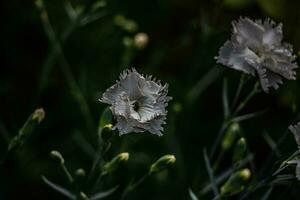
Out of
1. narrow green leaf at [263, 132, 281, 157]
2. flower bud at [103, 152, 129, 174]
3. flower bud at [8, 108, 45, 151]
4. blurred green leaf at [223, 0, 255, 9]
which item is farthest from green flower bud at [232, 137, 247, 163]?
blurred green leaf at [223, 0, 255, 9]

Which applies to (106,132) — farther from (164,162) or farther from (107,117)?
(164,162)

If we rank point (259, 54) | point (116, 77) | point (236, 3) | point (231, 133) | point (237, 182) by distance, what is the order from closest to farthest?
1. point (237, 182)
2. point (259, 54)
3. point (231, 133)
4. point (116, 77)
5. point (236, 3)

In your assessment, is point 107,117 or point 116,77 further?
point 116,77

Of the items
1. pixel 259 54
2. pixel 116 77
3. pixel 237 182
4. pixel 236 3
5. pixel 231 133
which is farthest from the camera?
pixel 236 3

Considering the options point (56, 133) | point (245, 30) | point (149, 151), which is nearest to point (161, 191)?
point (149, 151)

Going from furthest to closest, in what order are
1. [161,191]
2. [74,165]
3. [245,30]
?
[74,165] < [161,191] < [245,30]

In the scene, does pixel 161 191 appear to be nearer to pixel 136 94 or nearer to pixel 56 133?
pixel 56 133

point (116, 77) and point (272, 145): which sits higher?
point (116, 77)

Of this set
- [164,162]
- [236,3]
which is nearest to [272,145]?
[164,162]

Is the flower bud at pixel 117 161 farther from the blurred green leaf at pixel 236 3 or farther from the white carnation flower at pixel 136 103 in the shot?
the blurred green leaf at pixel 236 3
